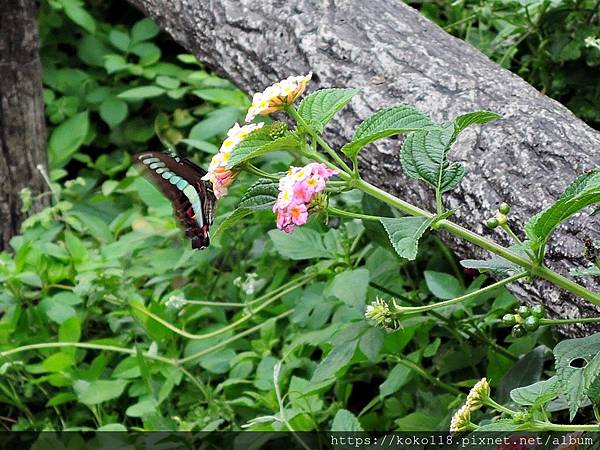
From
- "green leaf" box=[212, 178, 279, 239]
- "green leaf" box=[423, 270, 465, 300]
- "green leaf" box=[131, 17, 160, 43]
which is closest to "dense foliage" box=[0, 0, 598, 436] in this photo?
"green leaf" box=[423, 270, 465, 300]

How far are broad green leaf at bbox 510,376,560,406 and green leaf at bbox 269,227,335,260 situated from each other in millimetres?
790

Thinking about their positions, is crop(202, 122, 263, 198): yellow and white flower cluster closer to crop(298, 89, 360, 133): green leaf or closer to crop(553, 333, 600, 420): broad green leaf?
crop(298, 89, 360, 133): green leaf

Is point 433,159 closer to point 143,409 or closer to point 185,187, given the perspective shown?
point 185,187

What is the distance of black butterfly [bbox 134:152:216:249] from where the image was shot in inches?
61.1

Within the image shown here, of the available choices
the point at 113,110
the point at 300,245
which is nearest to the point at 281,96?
the point at 300,245

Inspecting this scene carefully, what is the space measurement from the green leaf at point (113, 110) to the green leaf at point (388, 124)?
2.31 metres

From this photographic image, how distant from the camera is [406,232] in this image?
1.02m

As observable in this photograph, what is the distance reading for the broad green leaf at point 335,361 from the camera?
1.55 meters

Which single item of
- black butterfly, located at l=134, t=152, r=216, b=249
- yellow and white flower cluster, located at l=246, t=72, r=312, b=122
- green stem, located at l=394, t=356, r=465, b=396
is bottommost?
green stem, located at l=394, t=356, r=465, b=396

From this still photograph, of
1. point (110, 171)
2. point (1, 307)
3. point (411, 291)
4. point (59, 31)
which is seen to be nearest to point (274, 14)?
point (411, 291)

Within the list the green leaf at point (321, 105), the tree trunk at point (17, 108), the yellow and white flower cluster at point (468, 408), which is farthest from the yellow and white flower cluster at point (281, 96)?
the tree trunk at point (17, 108)

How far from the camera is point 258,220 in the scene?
2248 mm

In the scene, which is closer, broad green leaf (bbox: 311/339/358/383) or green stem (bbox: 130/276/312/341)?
broad green leaf (bbox: 311/339/358/383)

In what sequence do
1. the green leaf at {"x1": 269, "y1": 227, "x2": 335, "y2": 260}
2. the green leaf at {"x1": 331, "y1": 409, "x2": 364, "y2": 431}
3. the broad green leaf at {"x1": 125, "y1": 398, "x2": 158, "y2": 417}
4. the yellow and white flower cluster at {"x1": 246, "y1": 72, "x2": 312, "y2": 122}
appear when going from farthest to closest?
the broad green leaf at {"x1": 125, "y1": 398, "x2": 158, "y2": 417} < the green leaf at {"x1": 269, "y1": 227, "x2": 335, "y2": 260} < the green leaf at {"x1": 331, "y1": 409, "x2": 364, "y2": 431} < the yellow and white flower cluster at {"x1": 246, "y1": 72, "x2": 312, "y2": 122}
